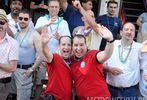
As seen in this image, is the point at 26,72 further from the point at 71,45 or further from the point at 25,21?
the point at 71,45

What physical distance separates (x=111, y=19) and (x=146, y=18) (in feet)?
6.85

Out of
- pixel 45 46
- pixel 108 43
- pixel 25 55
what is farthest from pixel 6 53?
pixel 108 43

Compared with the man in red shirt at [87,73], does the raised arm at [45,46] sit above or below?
above

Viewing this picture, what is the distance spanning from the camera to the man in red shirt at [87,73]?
4137mm

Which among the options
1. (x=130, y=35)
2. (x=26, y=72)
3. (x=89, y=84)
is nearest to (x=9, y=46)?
(x=26, y=72)

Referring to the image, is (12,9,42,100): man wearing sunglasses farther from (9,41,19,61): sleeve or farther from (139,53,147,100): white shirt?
(139,53,147,100): white shirt

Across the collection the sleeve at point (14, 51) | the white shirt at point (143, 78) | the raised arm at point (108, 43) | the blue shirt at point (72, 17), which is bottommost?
the white shirt at point (143, 78)

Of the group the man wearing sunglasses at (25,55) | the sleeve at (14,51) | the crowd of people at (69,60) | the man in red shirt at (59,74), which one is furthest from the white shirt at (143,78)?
the sleeve at (14,51)

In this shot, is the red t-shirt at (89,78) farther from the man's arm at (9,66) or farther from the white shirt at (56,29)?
the white shirt at (56,29)

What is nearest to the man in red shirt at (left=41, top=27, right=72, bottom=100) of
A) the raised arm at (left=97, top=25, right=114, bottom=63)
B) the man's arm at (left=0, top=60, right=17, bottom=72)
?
the raised arm at (left=97, top=25, right=114, bottom=63)

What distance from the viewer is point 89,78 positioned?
4137 millimetres

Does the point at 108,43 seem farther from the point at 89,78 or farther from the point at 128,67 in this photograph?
the point at 128,67

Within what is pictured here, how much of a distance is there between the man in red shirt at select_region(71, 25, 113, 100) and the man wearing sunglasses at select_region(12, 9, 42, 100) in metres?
1.05

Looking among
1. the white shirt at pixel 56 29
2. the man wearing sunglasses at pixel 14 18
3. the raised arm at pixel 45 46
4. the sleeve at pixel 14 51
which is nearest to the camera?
the raised arm at pixel 45 46
